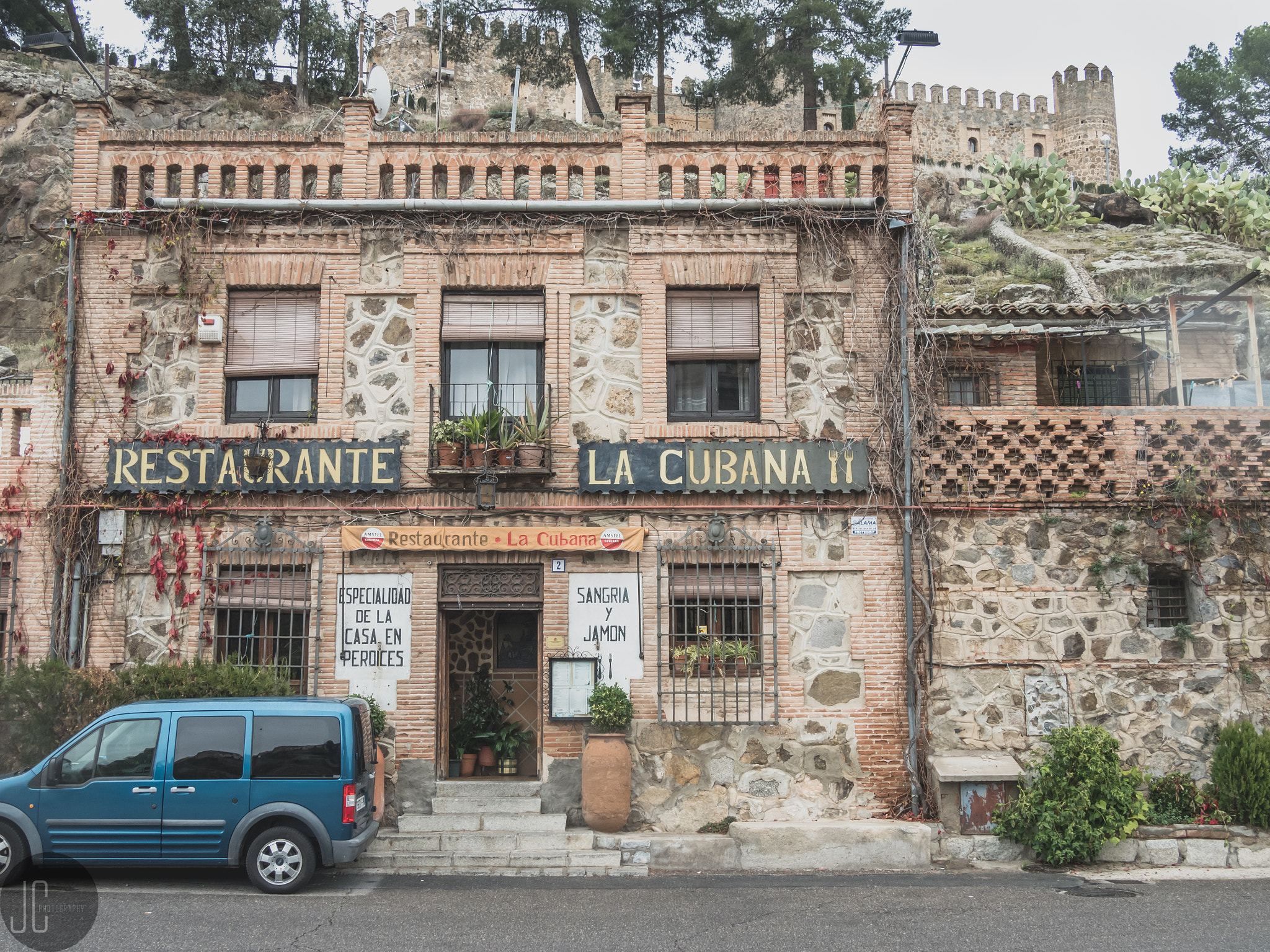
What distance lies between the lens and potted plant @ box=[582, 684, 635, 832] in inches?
413

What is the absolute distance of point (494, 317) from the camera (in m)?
11.9

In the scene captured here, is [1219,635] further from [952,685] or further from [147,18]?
[147,18]

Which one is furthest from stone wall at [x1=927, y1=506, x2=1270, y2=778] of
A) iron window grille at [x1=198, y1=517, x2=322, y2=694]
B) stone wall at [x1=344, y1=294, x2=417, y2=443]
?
iron window grille at [x1=198, y1=517, x2=322, y2=694]

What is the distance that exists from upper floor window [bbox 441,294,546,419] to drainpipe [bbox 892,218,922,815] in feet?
14.1

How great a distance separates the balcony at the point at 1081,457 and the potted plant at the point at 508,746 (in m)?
5.73

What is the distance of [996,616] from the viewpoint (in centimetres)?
1130

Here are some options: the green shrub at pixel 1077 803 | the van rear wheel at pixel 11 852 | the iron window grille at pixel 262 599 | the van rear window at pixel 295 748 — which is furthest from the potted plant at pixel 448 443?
the green shrub at pixel 1077 803

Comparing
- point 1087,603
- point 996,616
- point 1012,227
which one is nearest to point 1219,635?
point 1087,603

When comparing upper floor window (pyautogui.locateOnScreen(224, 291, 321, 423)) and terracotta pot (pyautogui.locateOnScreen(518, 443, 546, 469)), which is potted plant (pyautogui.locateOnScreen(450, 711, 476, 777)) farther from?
upper floor window (pyautogui.locateOnScreen(224, 291, 321, 423))

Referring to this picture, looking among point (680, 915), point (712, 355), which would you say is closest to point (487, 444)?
point (712, 355)

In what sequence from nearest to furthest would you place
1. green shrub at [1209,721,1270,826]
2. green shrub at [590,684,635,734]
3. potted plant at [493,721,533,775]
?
green shrub at [1209,721,1270,826] → green shrub at [590,684,635,734] → potted plant at [493,721,533,775]

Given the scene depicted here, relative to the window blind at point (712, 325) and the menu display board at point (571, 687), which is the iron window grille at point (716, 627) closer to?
the menu display board at point (571, 687)

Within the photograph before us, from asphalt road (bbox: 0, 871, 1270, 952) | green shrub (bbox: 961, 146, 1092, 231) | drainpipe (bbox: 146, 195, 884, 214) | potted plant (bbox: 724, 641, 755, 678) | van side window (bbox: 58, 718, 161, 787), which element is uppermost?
green shrub (bbox: 961, 146, 1092, 231)

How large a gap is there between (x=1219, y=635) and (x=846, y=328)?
5.62m
